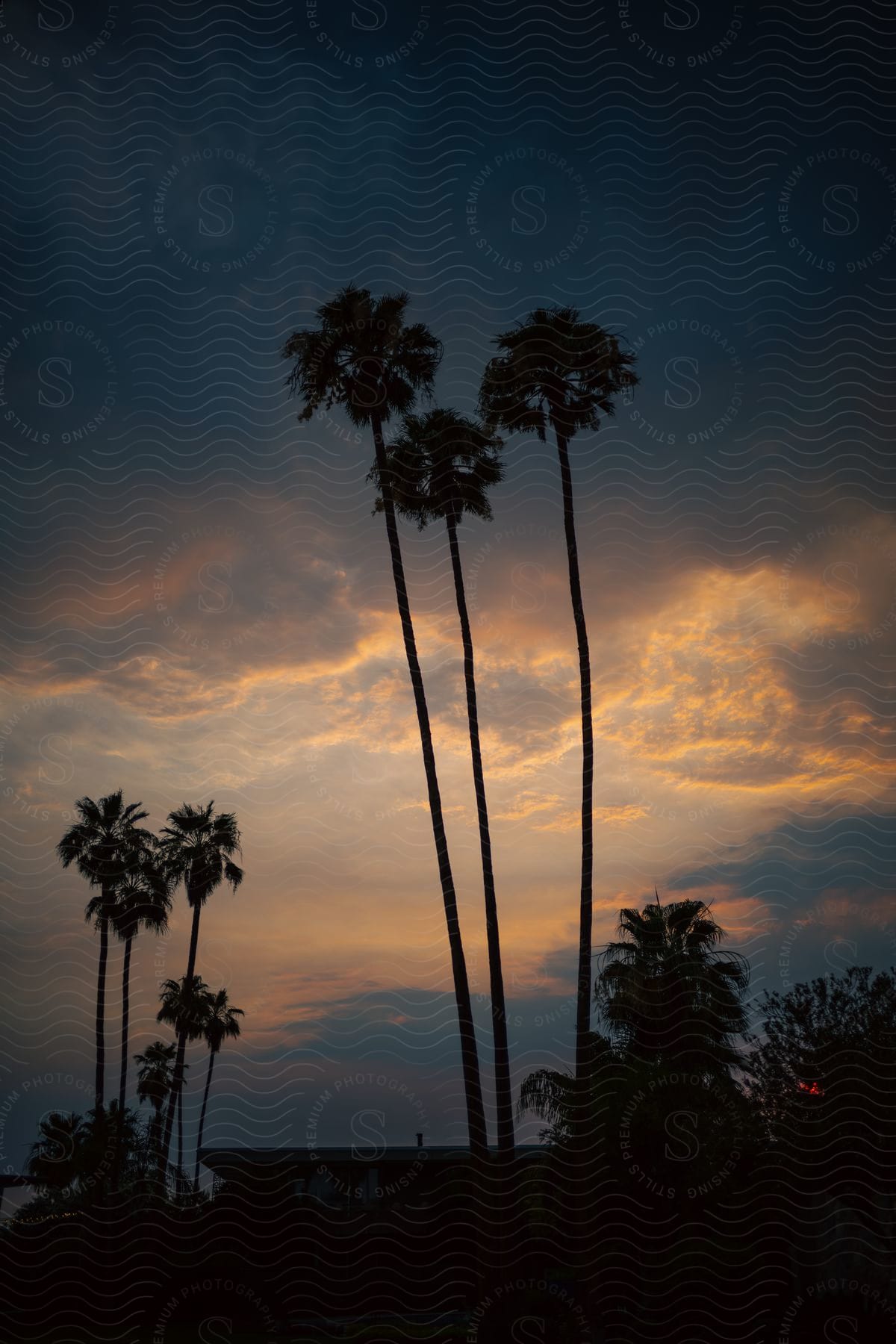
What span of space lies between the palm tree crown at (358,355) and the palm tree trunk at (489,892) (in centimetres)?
363

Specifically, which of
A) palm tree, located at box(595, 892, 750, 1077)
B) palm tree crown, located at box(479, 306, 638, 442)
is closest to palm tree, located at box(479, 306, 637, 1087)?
palm tree crown, located at box(479, 306, 638, 442)

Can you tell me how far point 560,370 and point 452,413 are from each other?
3132 millimetres

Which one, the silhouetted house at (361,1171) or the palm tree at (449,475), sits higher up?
the palm tree at (449,475)

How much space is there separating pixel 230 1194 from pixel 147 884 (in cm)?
1587

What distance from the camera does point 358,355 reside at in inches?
924

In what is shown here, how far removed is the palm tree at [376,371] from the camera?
22938 millimetres

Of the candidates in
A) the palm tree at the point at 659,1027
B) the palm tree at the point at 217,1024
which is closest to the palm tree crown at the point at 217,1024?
the palm tree at the point at 217,1024

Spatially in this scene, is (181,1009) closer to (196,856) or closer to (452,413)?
(196,856)

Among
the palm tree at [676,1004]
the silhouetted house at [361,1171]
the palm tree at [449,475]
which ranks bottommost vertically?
the silhouetted house at [361,1171]

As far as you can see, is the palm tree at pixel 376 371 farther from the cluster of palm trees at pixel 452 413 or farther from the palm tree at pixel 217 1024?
the palm tree at pixel 217 1024

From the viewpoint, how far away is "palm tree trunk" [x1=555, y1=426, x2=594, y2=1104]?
63.5 feet

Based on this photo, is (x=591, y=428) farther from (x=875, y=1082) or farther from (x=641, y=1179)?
(x=641, y=1179)

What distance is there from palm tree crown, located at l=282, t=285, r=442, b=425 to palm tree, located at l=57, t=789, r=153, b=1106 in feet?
72.6

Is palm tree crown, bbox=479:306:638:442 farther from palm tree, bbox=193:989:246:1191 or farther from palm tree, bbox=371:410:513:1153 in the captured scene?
palm tree, bbox=193:989:246:1191
